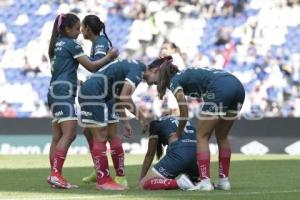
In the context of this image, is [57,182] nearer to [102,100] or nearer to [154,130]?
[102,100]

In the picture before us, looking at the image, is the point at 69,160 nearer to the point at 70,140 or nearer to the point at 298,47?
the point at 70,140

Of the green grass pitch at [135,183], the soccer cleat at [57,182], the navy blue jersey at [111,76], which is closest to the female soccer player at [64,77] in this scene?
the soccer cleat at [57,182]

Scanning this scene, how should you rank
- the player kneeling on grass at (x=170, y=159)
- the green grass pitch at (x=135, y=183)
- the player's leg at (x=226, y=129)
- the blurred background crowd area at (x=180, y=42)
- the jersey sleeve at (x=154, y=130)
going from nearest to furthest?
the green grass pitch at (x=135, y=183)
the player's leg at (x=226, y=129)
the player kneeling on grass at (x=170, y=159)
the jersey sleeve at (x=154, y=130)
the blurred background crowd area at (x=180, y=42)

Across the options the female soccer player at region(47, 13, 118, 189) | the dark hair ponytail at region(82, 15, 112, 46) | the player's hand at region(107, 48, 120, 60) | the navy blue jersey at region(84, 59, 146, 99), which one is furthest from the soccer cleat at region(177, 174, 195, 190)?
the dark hair ponytail at region(82, 15, 112, 46)

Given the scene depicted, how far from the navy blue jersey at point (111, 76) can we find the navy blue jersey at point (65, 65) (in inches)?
19.0

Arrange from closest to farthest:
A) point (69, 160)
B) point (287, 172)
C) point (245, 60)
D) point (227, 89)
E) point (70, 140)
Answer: point (227, 89) → point (70, 140) → point (287, 172) → point (69, 160) → point (245, 60)

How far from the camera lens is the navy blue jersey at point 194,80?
999 cm

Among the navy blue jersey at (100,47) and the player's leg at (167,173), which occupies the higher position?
the navy blue jersey at (100,47)

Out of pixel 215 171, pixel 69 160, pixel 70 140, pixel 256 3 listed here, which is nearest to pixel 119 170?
pixel 70 140

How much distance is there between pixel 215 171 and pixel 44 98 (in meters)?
11.2

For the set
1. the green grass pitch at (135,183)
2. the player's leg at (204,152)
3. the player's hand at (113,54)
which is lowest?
the green grass pitch at (135,183)

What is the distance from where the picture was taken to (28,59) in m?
25.7

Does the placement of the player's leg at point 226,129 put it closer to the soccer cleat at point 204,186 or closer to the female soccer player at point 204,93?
the female soccer player at point 204,93

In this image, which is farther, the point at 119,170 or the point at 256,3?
the point at 256,3
